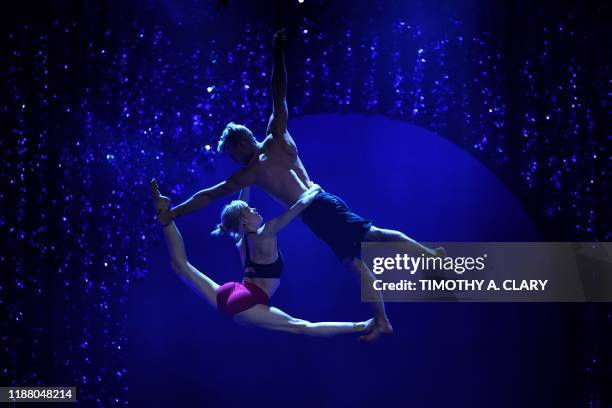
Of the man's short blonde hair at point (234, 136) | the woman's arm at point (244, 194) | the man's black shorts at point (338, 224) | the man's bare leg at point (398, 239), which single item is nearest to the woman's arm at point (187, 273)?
the woman's arm at point (244, 194)

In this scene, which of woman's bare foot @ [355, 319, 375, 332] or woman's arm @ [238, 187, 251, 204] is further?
woman's arm @ [238, 187, 251, 204]

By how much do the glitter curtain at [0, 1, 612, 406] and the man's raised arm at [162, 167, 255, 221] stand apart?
2.25 feet

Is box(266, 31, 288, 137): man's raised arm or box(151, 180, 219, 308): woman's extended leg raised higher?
box(266, 31, 288, 137): man's raised arm

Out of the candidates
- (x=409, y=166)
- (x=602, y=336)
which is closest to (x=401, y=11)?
(x=409, y=166)

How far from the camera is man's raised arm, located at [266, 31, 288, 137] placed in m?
3.53

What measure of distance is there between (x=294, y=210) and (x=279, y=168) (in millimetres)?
249

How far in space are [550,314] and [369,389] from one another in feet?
3.99

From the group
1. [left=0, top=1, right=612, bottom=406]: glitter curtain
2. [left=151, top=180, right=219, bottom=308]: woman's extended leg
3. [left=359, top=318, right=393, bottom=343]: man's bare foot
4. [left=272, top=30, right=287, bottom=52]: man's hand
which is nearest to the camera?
[left=272, top=30, right=287, bottom=52]: man's hand

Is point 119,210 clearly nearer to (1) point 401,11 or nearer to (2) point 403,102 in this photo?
(2) point 403,102

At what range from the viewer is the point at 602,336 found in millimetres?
4254

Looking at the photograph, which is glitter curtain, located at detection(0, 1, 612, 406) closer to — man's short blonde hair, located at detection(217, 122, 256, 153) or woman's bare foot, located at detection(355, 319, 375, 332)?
man's short blonde hair, located at detection(217, 122, 256, 153)

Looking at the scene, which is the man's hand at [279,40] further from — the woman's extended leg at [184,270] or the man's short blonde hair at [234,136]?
the woman's extended leg at [184,270]

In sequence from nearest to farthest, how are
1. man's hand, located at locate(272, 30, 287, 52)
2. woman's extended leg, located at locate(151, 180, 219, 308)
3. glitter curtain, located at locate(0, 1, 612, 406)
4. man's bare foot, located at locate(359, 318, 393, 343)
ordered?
1. man's hand, located at locate(272, 30, 287, 52)
2. man's bare foot, located at locate(359, 318, 393, 343)
3. woman's extended leg, located at locate(151, 180, 219, 308)
4. glitter curtain, located at locate(0, 1, 612, 406)

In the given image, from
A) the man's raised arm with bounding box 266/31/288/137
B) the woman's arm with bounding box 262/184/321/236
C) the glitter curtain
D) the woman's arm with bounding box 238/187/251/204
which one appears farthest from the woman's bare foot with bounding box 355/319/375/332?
the glitter curtain
